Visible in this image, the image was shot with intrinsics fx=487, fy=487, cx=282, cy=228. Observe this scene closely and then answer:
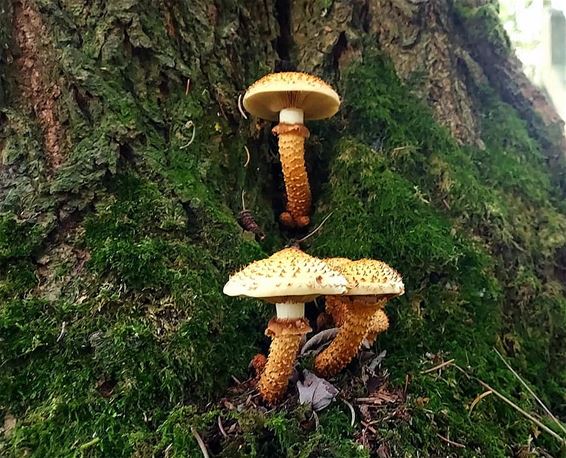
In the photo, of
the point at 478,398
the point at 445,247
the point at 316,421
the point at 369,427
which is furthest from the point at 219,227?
the point at 478,398

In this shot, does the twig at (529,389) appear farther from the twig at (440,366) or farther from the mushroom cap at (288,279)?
the mushroom cap at (288,279)

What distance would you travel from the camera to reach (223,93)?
119 inches

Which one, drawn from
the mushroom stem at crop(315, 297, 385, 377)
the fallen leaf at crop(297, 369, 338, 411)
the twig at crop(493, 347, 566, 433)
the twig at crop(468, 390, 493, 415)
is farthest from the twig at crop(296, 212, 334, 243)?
the twig at crop(468, 390, 493, 415)

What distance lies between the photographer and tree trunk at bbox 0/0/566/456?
1.91m

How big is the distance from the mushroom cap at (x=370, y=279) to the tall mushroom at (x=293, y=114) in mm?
1148

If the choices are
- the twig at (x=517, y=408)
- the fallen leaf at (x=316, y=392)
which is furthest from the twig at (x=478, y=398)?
the fallen leaf at (x=316, y=392)

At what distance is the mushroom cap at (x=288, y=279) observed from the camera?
1.70 meters

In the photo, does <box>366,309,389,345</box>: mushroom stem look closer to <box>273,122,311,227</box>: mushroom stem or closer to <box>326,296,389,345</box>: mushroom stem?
<box>326,296,389,345</box>: mushroom stem

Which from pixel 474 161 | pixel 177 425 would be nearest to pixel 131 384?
pixel 177 425

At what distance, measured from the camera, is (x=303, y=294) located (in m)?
1.79

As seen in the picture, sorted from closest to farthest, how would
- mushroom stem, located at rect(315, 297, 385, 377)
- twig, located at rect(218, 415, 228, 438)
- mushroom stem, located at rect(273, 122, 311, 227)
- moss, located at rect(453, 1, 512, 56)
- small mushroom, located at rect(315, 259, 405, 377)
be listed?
twig, located at rect(218, 415, 228, 438) → small mushroom, located at rect(315, 259, 405, 377) → mushroom stem, located at rect(315, 297, 385, 377) → mushroom stem, located at rect(273, 122, 311, 227) → moss, located at rect(453, 1, 512, 56)

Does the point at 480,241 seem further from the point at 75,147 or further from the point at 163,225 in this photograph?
the point at 75,147

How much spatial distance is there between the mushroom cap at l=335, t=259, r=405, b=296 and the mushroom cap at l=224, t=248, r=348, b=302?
0.10 m

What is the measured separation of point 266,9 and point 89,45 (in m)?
1.51
